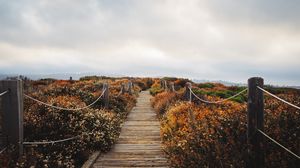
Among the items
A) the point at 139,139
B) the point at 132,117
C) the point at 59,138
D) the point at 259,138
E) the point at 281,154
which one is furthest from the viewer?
the point at 132,117

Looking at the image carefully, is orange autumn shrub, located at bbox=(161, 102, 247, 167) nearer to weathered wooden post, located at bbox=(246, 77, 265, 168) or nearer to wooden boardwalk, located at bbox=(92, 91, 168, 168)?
weathered wooden post, located at bbox=(246, 77, 265, 168)

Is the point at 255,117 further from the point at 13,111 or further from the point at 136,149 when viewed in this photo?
the point at 136,149

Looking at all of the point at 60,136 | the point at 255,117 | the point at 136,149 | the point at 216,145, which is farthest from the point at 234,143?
the point at 136,149

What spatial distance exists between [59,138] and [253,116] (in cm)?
414

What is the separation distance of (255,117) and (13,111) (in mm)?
3891

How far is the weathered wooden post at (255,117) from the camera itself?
5043 mm

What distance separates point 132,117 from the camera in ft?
50.8

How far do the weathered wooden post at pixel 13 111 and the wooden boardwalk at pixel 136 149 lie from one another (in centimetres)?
196

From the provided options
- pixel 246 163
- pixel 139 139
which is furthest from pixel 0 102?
pixel 139 139

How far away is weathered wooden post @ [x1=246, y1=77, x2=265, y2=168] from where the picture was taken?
5.04m

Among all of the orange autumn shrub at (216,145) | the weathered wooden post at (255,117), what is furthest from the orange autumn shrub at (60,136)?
the weathered wooden post at (255,117)

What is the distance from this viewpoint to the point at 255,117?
17.1ft

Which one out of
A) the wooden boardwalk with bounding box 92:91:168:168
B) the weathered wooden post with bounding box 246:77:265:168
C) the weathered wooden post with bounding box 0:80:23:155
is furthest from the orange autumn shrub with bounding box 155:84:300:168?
the weathered wooden post with bounding box 0:80:23:155

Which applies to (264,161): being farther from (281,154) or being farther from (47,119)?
(47,119)
